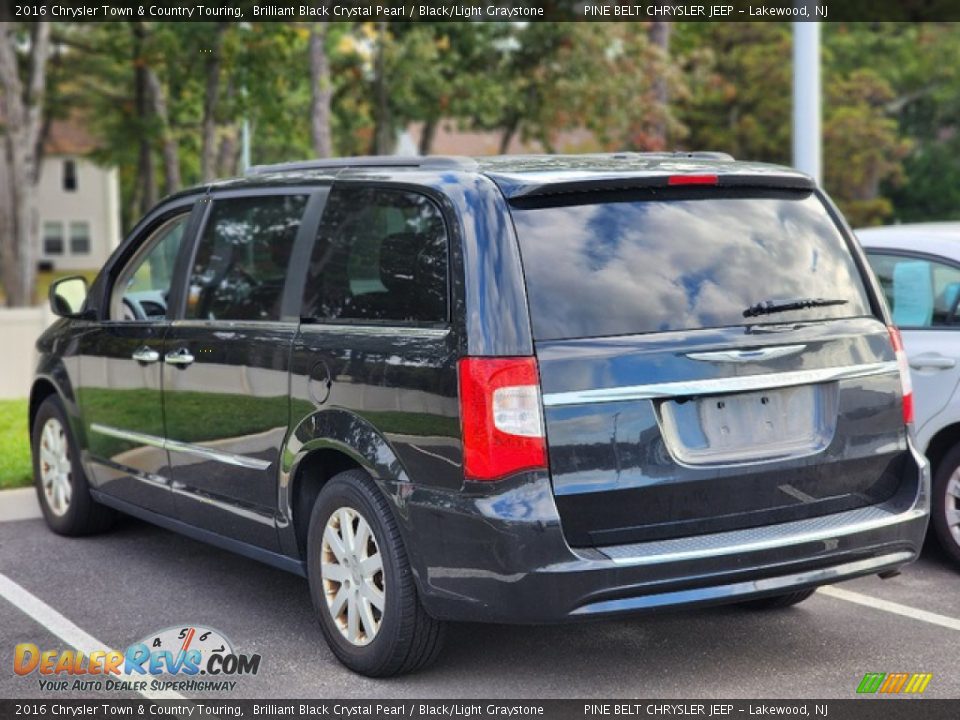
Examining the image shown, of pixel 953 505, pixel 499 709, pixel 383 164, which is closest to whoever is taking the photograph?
pixel 499 709

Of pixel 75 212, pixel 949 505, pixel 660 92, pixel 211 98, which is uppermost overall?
pixel 660 92

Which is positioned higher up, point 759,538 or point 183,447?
point 183,447

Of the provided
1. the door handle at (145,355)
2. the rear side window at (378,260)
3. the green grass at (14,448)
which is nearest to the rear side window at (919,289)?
the rear side window at (378,260)

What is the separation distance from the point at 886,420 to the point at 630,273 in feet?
3.70

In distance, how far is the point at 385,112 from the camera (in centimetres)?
2930

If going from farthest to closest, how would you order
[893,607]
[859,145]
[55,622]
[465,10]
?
[859,145]
[465,10]
[893,607]
[55,622]

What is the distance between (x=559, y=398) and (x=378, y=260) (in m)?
1.03

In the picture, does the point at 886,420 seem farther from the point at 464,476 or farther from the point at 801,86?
the point at 801,86

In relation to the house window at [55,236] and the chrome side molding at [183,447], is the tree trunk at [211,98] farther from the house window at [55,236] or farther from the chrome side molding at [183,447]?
the house window at [55,236]

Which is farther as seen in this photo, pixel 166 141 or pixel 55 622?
pixel 166 141

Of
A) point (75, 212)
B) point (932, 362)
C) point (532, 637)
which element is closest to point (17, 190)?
point (932, 362)

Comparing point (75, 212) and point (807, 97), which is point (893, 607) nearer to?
point (807, 97)

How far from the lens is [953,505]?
6406mm

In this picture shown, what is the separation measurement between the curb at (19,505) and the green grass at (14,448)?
12cm
